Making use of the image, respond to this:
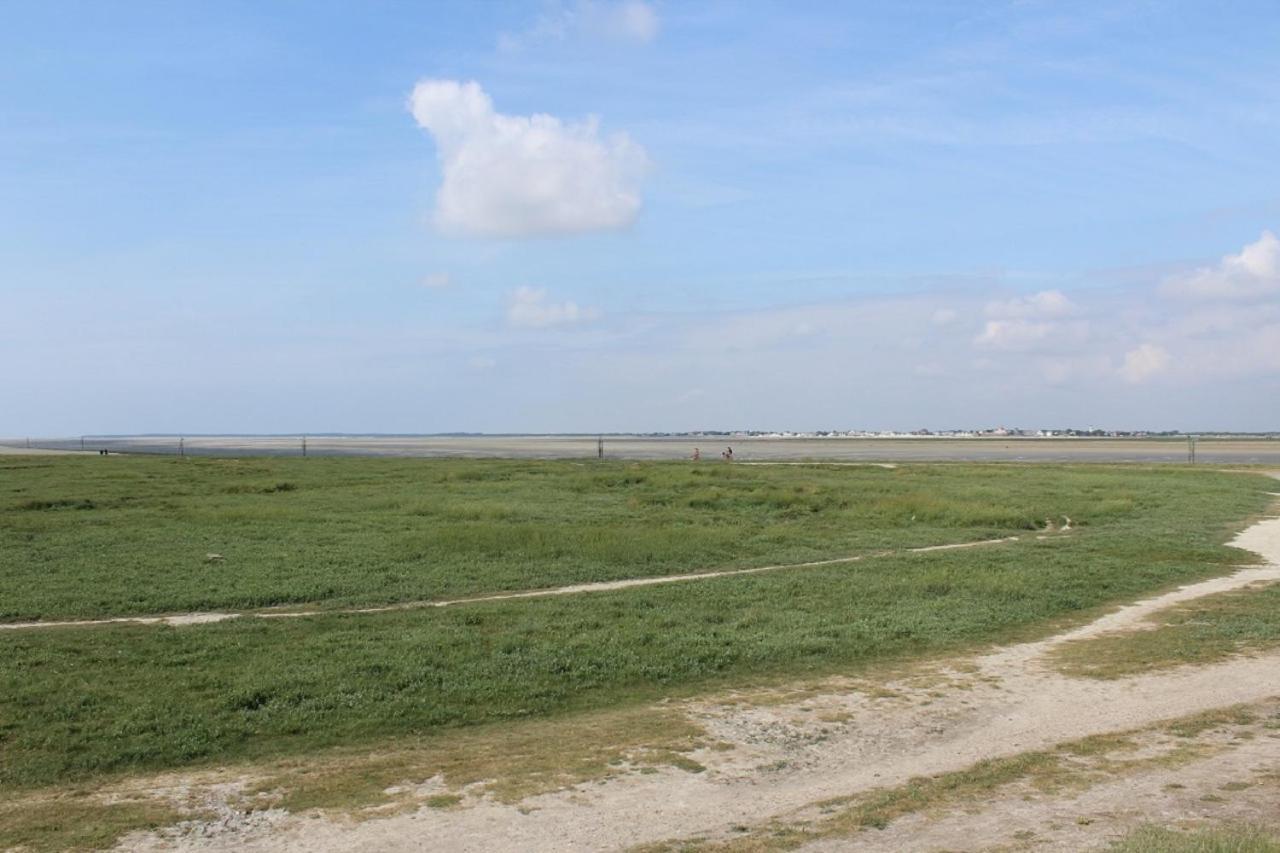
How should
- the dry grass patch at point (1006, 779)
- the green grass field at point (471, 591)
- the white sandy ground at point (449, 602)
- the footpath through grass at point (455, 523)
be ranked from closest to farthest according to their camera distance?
the dry grass patch at point (1006, 779), the green grass field at point (471, 591), the white sandy ground at point (449, 602), the footpath through grass at point (455, 523)

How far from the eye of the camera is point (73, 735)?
34.6 feet

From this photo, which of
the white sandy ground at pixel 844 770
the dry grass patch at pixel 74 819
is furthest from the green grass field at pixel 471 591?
the white sandy ground at pixel 844 770

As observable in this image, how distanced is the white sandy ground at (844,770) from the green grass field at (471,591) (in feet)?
6.21

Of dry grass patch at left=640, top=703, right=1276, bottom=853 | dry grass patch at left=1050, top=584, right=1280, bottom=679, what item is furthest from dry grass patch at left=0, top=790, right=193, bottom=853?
dry grass patch at left=1050, top=584, right=1280, bottom=679

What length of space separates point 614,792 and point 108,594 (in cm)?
1400

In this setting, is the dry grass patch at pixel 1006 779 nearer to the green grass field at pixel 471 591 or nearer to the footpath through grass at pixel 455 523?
the green grass field at pixel 471 591

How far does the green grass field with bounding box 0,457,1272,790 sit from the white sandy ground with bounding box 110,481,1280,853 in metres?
1.89

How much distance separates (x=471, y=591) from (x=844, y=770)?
40.1 feet

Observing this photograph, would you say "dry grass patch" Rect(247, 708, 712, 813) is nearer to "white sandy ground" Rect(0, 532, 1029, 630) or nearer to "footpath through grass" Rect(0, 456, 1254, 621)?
"white sandy ground" Rect(0, 532, 1029, 630)

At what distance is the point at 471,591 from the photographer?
2050 centimetres

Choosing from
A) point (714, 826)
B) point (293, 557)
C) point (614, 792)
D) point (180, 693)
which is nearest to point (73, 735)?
point (180, 693)

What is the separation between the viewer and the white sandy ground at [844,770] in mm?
7773

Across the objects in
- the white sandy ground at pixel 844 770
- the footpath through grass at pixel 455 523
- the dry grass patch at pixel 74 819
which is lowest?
the dry grass patch at pixel 74 819

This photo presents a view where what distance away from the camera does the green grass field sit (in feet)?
38.0
